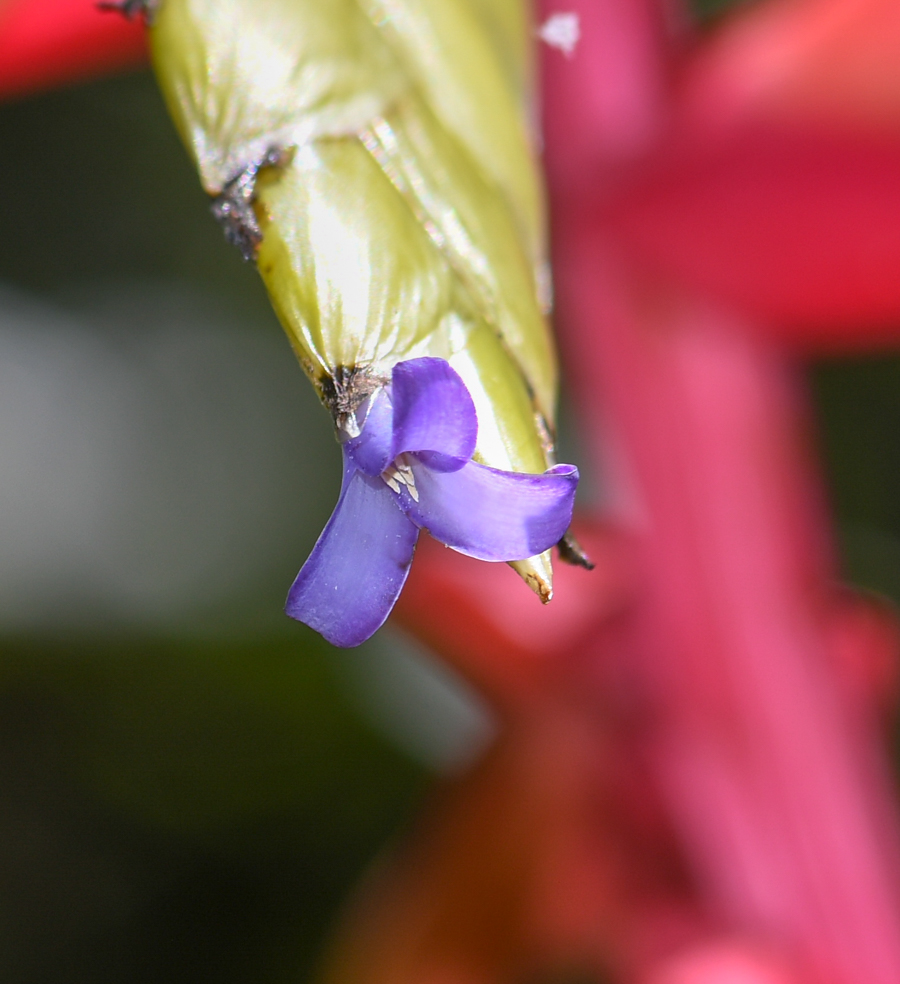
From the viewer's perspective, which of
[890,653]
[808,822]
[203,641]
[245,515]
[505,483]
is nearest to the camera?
[505,483]

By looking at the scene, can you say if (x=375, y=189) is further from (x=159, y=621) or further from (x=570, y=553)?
(x=159, y=621)

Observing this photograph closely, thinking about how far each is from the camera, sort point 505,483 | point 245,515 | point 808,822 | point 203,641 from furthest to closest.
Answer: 1. point 245,515
2. point 203,641
3. point 808,822
4. point 505,483

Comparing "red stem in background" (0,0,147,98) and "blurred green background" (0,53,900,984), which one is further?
"blurred green background" (0,53,900,984)

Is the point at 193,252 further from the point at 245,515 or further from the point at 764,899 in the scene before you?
the point at 764,899

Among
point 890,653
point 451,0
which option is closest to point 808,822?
point 890,653

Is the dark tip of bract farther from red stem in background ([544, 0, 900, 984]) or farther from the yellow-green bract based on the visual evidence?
red stem in background ([544, 0, 900, 984])

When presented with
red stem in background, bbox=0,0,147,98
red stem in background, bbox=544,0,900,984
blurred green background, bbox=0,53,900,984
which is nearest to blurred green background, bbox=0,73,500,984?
blurred green background, bbox=0,53,900,984

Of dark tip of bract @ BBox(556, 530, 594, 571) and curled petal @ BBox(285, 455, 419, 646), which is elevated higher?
curled petal @ BBox(285, 455, 419, 646)
